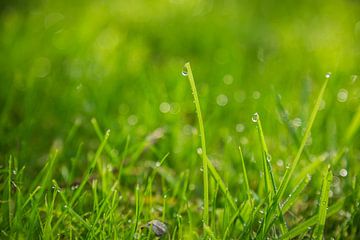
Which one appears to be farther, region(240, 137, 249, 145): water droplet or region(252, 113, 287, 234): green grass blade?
region(240, 137, 249, 145): water droplet

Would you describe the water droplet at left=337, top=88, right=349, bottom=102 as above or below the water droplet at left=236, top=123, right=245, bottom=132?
above

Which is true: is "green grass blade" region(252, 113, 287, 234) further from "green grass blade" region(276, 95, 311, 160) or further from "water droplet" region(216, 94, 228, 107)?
"water droplet" region(216, 94, 228, 107)

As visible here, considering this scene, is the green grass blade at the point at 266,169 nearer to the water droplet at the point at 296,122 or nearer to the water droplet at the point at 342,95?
the water droplet at the point at 296,122

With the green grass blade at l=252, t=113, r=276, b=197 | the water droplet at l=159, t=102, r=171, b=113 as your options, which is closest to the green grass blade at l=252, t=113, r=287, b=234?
the green grass blade at l=252, t=113, r=276, b=197

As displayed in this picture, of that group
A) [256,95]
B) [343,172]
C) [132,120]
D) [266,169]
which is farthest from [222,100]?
[266,169]

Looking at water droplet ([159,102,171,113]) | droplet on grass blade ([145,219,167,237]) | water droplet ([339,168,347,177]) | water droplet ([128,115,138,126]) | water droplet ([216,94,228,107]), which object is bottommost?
droplet on grass blade ([145,219,167,237])

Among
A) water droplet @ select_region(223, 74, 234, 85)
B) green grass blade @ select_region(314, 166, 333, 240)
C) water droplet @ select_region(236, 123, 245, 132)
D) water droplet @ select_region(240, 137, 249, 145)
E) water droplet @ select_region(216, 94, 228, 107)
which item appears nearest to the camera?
green grass blade @ select_region(314, 166, 333, 240)

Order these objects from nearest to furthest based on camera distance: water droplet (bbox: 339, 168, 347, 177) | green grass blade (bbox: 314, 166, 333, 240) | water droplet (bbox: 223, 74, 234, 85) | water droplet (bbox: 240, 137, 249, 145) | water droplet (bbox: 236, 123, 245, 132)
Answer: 1. green grass blade (bbox: 314, 166, 333, 240)
2. water droplet (bbox: 339, 168, 347, 177)
3. water droplet (bbox: 240, 137, 249, 145)
4. water droplet (bbox: 236, 123, 245, 132)
5. water droplet (bbox: 223, 74, 234, 85)
